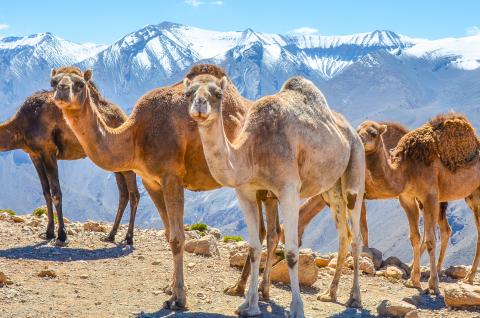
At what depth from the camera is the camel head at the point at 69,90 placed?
11203mm

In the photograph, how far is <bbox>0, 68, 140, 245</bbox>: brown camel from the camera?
17.7 m

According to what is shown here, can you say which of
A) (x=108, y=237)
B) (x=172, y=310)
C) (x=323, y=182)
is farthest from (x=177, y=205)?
(x=108, y=237)

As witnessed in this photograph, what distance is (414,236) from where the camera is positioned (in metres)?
15.4

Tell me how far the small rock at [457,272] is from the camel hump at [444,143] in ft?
9.18

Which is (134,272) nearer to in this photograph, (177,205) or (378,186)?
(177,205)

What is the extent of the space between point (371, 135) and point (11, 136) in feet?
29.5

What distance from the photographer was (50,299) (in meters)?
11.6

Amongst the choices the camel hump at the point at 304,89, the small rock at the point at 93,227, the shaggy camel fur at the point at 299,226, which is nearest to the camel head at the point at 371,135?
the shaggy camel fur at the point at 299,226

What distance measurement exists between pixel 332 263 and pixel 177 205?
240 inches

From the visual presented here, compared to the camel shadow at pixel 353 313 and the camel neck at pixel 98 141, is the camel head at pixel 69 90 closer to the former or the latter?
the camel neck at pixel 98 141

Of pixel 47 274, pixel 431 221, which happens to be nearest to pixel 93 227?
pixel 47 274

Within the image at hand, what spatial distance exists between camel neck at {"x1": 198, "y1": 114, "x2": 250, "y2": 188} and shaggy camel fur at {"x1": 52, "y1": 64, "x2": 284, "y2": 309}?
1444mm

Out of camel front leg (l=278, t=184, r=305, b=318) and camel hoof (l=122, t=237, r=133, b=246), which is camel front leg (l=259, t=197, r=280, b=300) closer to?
Result: camel front leg (l=278, t=184, r=305, b=318)

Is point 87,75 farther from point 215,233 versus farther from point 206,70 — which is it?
point 215,233
